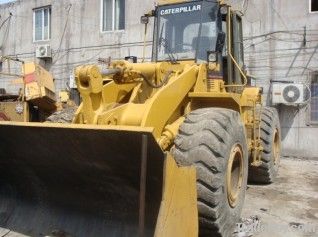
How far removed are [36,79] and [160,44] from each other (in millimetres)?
6405

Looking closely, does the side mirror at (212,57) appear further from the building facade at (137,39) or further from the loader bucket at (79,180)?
the loader bucket at (79,180)

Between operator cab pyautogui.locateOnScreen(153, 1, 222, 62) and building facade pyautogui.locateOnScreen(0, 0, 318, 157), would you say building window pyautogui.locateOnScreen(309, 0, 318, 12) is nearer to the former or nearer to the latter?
building facade pyautogui.locateOnScreen(0, 0, 318, 157)

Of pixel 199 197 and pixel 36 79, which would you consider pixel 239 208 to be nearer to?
pixel 199 197

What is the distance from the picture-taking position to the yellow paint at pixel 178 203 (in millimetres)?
3781

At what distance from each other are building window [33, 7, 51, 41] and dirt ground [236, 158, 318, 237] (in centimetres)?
1091

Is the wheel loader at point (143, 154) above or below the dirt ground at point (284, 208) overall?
above

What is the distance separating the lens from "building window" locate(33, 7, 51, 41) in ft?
54.6

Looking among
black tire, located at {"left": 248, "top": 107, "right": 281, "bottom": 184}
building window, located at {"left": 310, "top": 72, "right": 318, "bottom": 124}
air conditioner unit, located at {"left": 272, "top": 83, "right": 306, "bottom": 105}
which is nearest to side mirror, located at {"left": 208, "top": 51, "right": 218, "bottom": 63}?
black tire, located at {"left": 248, "top": 107, "right": 281, "bottom": 184}

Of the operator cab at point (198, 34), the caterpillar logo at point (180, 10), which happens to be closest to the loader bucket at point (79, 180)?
the operator cab at point (198, 34)

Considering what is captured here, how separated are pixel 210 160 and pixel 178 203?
66cm

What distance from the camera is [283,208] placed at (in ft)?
20.9

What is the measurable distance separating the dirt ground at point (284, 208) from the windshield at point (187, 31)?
222 centimetres

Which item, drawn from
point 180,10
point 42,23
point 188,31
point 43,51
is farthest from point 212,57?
point 42,23

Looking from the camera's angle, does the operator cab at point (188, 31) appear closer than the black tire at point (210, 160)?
No
